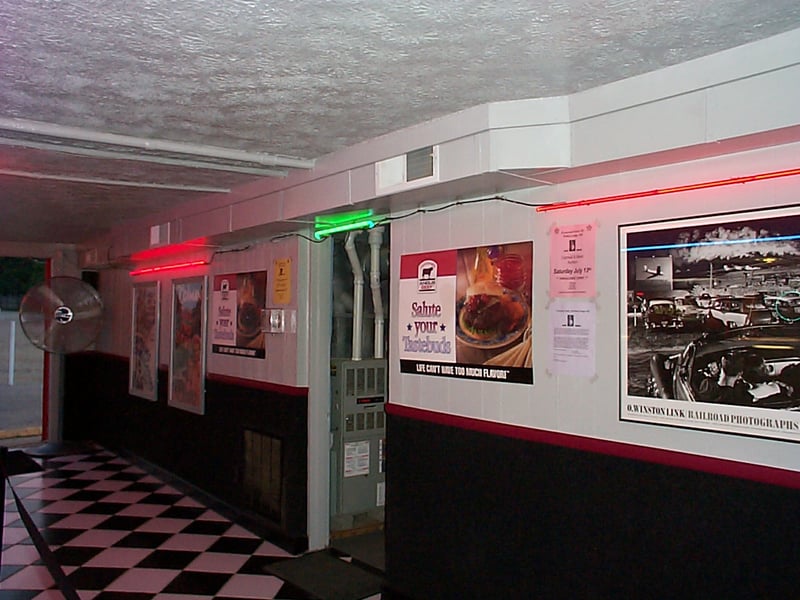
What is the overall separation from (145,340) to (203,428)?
170 centimetres

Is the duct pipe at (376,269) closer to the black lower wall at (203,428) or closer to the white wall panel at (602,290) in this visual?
the black lower wall at (203,428)

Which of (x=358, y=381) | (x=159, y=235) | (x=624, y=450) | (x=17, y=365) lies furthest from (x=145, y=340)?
(x=624, y=450)

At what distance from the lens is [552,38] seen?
2.13 m

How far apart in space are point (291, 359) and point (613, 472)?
256 cm

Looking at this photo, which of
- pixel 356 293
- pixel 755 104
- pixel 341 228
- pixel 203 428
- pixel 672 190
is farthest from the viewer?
pixel 203 428

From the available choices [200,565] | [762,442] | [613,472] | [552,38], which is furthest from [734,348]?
[200,565]

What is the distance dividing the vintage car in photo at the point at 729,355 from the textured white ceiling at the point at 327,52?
98cm

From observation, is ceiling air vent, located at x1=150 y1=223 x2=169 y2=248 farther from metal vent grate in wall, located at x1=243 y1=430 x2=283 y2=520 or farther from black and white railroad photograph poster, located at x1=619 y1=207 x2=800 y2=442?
black and white railroad photograph poster, located at x1=619 y1=207 x2=800 y2=442

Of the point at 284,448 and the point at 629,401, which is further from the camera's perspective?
the point at 284,448

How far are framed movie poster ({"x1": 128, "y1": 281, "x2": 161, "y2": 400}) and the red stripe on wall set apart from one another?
3908 mm

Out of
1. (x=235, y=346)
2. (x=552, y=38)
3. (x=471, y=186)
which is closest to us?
(x=552, y=38)

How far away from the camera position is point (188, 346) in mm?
6066

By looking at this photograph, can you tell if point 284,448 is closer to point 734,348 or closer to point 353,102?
point 353,102

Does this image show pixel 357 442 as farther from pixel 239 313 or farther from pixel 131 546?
pixel 131 546
